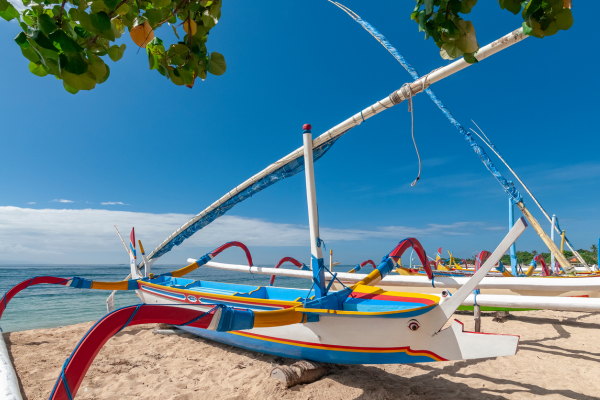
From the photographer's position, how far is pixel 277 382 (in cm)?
353

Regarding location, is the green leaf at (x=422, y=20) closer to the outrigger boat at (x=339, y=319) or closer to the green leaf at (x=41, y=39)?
the green leaf at (x=41, y=39)

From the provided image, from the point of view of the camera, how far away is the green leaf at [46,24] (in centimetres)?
A: 69

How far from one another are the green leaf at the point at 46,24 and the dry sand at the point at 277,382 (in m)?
3.74

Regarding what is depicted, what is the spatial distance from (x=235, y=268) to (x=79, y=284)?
12.4 feet

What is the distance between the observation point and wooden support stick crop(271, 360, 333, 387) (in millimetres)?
3418

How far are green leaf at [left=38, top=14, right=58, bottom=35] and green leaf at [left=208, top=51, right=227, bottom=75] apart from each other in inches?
21.7

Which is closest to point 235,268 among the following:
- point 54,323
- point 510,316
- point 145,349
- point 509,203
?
point 145,349

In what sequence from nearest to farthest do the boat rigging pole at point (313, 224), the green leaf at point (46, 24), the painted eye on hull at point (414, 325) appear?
the green leaf at point (46, 24) → the painted eye on hull at point (414, 325) → the boat rigging pole at point (313, 224)

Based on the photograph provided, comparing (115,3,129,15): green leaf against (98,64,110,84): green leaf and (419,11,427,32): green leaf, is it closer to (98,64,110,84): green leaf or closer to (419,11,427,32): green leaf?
(98,64,110,84): green leaf

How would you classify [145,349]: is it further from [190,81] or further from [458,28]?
[458,28]

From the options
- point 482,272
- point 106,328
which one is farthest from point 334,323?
point 106,328

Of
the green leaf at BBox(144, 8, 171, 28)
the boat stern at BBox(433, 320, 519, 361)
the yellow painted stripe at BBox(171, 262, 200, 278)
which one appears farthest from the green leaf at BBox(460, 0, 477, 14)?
the yellow painted stripe at BBox(171, 262, 200, 278)

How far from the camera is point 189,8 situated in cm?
105

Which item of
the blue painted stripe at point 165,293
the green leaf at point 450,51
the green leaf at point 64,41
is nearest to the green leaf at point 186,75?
the green leaf at point 64,41
